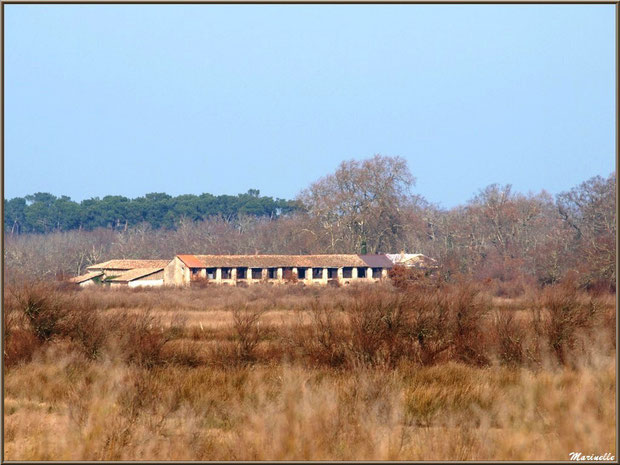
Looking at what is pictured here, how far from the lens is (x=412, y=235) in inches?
3280

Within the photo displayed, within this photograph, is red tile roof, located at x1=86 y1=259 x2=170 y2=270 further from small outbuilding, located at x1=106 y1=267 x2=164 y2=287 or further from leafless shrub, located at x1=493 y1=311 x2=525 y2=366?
leafless shrub, located at x1=493 y1=311 x2=525 y2=366

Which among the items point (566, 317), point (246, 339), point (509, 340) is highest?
point (566, 317)

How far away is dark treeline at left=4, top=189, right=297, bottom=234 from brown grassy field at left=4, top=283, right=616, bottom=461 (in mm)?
105207

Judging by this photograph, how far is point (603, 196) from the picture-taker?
55.9 metres

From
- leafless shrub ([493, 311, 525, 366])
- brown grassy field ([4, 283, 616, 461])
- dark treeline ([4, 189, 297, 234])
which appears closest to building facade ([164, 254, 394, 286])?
brown grassy field ([4, 283, 616, 461])

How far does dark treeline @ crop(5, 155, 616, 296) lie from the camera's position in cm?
5222

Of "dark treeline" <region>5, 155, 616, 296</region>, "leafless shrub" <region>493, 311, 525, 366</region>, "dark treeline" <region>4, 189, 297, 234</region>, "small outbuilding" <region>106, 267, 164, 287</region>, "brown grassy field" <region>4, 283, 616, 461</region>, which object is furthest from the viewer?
"dark treeline" <region>4, 189, 297, 234</region>

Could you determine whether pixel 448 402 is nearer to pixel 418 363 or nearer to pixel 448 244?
pixel 418 363

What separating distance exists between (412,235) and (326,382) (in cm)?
7042

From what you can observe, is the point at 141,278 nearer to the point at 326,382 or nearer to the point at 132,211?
the point at 326,382

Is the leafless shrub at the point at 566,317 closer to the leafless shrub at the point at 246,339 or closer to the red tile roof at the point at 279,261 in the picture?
the leafless shrub at the point at 246,339

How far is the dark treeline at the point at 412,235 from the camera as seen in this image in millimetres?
52219

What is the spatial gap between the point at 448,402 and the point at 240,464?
210 inches

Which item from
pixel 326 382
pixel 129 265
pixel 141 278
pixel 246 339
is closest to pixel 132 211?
pixel 129 265
